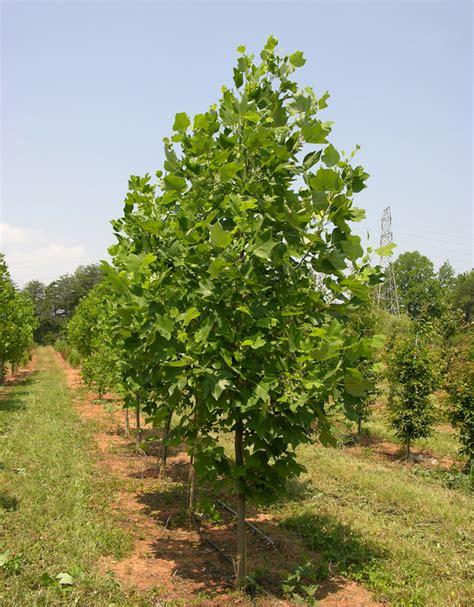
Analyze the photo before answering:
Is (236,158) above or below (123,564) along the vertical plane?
above

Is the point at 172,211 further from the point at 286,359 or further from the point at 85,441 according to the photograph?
the point at 85,441

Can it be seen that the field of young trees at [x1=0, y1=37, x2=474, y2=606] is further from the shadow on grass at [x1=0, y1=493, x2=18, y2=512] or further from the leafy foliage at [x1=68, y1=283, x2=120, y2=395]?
the leafy foliage at [x1=68, y1=283, x2=120, y2=395]

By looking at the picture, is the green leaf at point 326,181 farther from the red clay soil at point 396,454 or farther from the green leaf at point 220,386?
the red clay soil at point 396,454

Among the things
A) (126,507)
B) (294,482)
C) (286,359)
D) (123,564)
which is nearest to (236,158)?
(286,359)

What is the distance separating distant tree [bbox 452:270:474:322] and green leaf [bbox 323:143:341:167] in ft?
285

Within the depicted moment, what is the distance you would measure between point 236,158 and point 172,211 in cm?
84

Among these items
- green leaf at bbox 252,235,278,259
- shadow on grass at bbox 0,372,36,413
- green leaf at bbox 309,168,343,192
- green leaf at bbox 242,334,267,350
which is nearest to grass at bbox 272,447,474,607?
green leaf at bbox 242,334,267,350

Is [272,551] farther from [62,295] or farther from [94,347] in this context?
[62,295]

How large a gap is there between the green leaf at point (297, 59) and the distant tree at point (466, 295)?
284ft

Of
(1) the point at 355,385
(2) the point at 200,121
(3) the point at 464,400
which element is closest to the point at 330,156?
(2) the point at 200,121

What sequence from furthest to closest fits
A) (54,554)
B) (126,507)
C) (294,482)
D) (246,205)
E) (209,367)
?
1. (294,482)
2. (126,507)
3. (54,554)
4. (209,367)
5. (246,205)

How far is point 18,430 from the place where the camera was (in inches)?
526

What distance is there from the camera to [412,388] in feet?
44.8

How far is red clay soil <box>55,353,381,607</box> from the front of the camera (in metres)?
5.12
